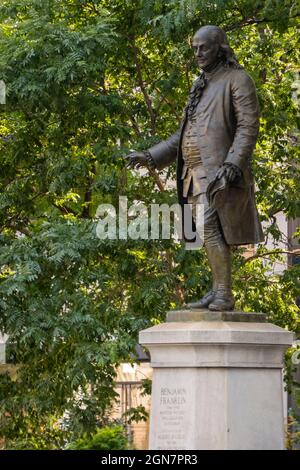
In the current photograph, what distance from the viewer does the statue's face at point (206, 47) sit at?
10.8m

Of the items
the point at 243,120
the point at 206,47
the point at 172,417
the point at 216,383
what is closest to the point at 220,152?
the point at 243,120

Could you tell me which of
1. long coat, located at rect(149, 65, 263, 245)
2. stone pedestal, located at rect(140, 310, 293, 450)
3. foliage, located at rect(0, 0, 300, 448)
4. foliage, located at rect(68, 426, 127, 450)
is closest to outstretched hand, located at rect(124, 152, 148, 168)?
long coat, located at rect(149, 65, 263, 245)

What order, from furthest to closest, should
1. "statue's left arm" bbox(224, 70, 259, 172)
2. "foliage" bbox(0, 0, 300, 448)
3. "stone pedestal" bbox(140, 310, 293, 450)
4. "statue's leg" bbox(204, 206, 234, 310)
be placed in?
1. "foliage" bbox(0, 0, 300, 448)
2. "statue's leg" bbox(204, 206, 234, 310)
3. "statue's left arm" bbox(224, 70, 259, 172)
4. "stone pedestal" bbox(140, 310, 293, 450)

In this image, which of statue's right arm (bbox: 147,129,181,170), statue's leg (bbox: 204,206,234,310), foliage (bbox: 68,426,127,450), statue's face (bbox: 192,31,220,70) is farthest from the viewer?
foliage (bbox: 68,426,127,450)

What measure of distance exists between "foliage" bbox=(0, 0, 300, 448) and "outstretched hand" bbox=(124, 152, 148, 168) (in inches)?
133

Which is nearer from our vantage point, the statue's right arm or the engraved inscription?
the engraved inscription

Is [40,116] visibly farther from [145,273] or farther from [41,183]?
[145,273]

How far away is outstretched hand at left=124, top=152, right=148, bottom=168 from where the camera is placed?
448 inches

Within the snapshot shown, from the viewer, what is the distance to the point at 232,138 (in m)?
10.8

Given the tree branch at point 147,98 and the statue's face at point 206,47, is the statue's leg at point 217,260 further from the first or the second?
the tree branch at point 147,98

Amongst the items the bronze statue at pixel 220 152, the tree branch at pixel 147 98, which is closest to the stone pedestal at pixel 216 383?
the bronze statue at pixel 220 152

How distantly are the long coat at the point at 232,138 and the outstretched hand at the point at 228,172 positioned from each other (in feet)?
0.19

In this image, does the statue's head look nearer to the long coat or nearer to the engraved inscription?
the long coat

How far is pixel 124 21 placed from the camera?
54.1 feet
